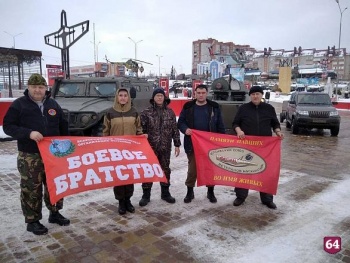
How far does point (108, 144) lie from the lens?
13.0ft

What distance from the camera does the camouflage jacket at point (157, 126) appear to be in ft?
14.7

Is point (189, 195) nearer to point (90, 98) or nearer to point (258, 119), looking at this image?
point (258, 119)

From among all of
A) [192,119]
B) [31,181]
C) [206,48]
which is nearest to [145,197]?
[192,119]

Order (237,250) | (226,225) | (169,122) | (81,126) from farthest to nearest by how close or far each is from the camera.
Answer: (81,126), (169,122), (226,225), (237,250)

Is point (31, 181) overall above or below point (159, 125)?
below

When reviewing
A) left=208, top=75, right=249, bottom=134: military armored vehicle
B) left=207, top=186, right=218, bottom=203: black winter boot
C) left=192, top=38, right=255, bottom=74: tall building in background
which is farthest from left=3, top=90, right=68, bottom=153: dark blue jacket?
left=192, top=38, right=255, bottom=74: tall building in background

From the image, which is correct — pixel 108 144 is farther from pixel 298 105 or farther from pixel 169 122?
pixel 298 105

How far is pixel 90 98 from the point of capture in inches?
328

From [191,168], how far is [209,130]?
633mm

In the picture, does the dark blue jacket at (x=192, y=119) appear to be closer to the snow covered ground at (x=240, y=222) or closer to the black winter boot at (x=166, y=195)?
the black winter boot at (x=166, y=195)

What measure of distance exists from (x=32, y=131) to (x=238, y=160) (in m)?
2.70

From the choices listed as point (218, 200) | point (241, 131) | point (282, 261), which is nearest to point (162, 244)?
point (282, 261)

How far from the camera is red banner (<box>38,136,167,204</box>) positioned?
139 inches

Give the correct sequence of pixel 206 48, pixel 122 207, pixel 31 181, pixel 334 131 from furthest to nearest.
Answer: pixel 206 48
pixel 334 131
pixel 122 207
pixel 31 181
